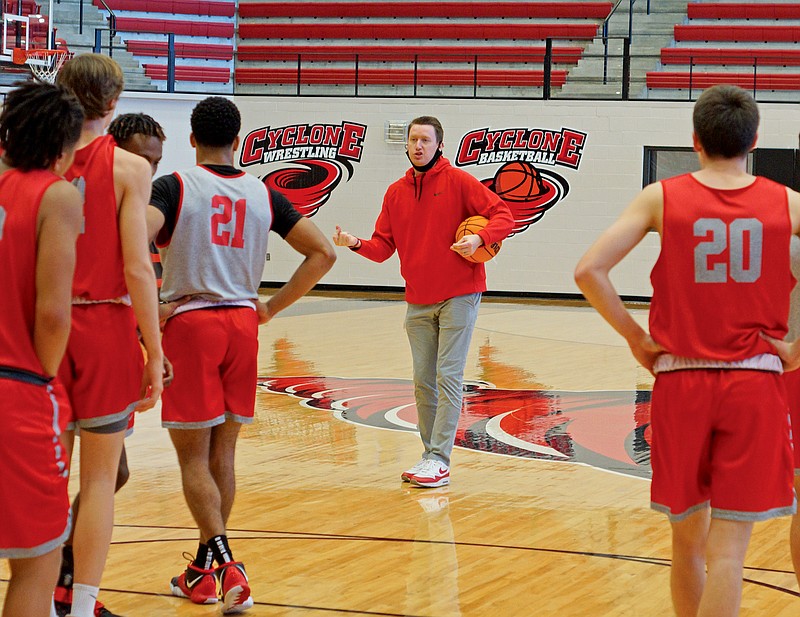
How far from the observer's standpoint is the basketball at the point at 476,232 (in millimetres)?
5707

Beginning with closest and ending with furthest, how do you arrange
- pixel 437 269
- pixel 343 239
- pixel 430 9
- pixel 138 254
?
pixel 138 254 → pixel 343 239 → pixel 437 269 → pixel 430 9

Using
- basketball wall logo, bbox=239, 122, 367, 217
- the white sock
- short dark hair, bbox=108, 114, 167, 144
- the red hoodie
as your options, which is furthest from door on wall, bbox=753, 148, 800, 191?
the white sock

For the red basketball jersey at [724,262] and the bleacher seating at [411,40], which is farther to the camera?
the bleacher seating at [411,40]

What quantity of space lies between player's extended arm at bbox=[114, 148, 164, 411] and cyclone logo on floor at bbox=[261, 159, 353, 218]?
1458 cm

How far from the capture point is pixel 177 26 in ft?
66.1

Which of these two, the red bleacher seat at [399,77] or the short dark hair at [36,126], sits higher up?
the red bleacher seat at [399,77]

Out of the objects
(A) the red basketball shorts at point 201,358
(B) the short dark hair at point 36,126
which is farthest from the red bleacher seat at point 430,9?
(B) the short dark hair at point 36,126

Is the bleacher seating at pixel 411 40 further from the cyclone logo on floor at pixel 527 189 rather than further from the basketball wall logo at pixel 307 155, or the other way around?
the cyclone logo on floor at pixel 527 189

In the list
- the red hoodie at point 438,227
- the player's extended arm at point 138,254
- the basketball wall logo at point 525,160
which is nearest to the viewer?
the player's extended arm at point 138,254

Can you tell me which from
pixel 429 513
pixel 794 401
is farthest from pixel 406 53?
pixel 794 401

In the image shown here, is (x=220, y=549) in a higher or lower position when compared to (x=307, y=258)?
lower

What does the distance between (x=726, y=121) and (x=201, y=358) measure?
6.31 feet

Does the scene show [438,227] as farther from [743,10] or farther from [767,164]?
[743,10]

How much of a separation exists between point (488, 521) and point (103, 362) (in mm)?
2406
